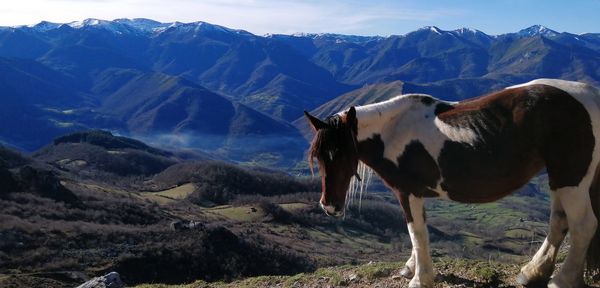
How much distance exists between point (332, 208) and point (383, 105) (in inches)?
60.3

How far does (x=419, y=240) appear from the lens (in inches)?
281

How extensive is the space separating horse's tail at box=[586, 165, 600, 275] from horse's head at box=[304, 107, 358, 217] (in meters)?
2.80

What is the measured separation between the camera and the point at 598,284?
22.3ft

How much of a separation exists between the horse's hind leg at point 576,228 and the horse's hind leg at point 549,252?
16.9 inches

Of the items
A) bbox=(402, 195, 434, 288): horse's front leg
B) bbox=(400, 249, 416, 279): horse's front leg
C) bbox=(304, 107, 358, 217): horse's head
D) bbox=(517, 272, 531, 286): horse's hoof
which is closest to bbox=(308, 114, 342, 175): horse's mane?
bbox=(304, 107, 358, 217): horse's head

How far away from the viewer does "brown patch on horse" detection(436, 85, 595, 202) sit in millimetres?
6090

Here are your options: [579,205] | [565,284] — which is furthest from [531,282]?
[579,205]

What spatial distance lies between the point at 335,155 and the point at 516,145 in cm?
217

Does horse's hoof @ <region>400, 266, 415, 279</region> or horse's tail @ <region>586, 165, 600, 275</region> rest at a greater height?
horse's tail @ <region>586, 165, 600, 275</region>

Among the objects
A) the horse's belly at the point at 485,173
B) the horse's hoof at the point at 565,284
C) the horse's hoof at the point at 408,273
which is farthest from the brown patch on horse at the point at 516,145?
the horse's hoof at the point at 408,273

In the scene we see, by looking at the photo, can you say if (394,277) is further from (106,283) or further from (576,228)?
(106,283)

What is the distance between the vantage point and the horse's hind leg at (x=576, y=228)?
20.3ft

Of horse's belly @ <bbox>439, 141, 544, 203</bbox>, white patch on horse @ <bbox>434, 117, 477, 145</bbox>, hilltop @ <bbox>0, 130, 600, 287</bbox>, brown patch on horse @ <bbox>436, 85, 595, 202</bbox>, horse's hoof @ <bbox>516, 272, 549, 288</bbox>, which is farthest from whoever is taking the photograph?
hilltop @ <bbox>0, 130, 600, 287</bbox>

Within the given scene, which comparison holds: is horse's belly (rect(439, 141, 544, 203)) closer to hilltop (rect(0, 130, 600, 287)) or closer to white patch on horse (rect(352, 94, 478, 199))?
white patch on horse (rect(352, 94, 478, 199))
